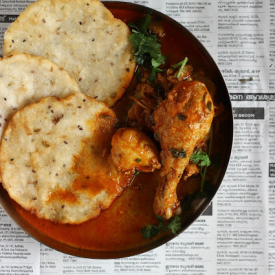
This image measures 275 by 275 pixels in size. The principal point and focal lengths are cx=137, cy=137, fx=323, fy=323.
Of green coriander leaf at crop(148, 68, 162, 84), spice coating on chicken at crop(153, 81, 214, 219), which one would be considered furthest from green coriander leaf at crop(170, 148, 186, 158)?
green coriander leaf at crop(148, 68, 162, 84)

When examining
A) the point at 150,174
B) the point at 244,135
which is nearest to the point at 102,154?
the point at 150,174

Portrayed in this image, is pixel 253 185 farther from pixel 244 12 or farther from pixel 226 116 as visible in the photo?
pixel 244 12

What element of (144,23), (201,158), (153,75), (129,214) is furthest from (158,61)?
(129,214)

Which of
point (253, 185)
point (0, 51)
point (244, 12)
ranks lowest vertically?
point (253, 185)

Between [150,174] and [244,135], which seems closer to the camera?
[150,174]

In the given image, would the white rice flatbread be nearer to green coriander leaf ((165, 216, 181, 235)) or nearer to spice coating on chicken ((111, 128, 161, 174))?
spice coating on chicken ((111, 128, 161, 174))

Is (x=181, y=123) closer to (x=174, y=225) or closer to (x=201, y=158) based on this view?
(x=201, y=158)

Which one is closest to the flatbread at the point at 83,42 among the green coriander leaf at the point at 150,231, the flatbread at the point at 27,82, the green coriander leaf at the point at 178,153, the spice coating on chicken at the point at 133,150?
the flatbread at the point at 27,82
